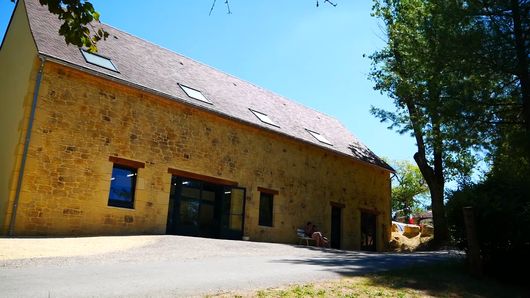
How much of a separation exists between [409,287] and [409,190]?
146 ft

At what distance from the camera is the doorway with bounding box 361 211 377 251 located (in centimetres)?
2045

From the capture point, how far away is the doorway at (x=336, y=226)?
18.8m

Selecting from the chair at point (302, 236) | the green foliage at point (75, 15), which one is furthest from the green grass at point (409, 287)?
the chair at point (302, 236)

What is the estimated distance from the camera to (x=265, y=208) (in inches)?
632

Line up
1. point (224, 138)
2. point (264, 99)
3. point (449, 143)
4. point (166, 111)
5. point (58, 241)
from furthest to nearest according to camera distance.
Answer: point (264, 99) → point (224, 138) → point (166, 111) → point (449, 143) → point (58, 241)

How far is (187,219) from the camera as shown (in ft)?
45.7

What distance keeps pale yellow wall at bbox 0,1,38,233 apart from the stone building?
0.19 ft

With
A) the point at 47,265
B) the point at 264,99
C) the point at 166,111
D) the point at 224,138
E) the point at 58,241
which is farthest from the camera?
the point at 264,99

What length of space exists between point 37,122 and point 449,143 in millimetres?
11274

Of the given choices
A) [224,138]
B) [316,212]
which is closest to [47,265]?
[224,138]

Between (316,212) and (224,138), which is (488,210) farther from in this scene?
(316,212)

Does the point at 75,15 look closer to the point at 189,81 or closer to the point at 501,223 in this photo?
the point at 501,223

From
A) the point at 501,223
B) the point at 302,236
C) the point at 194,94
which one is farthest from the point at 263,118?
the point at 501,223

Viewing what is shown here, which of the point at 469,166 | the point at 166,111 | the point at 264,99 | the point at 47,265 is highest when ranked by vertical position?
the point at 264,99
